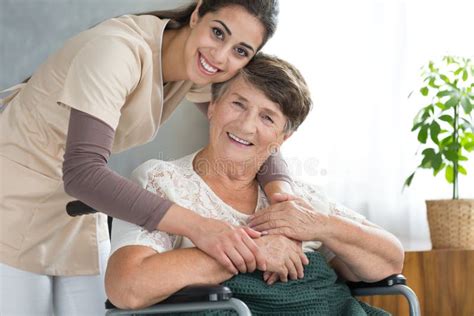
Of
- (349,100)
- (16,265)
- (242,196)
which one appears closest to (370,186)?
(349,100)

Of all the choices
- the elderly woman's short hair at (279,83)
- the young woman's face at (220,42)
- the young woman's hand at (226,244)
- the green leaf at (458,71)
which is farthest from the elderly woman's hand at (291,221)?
the green leaf at (458,71)

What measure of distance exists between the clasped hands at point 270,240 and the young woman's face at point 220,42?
371 mm

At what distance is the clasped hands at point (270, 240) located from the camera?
66.8 inches

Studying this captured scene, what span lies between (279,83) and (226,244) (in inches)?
19.9

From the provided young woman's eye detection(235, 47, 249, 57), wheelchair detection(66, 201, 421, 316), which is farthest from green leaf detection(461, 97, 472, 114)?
wheelchair detection(66, 201, 421, 316)

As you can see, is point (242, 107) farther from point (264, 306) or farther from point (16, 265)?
point (16, 265)

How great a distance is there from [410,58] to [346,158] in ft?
1.83

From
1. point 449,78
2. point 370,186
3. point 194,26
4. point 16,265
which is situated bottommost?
point 370,186

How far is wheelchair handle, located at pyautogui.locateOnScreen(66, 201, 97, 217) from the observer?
171 cm

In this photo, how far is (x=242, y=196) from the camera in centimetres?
205

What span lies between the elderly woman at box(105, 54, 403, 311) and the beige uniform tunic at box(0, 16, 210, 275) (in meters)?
0.14

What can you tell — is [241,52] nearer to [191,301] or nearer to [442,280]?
[191,301]

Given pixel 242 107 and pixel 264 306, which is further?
pixel 242 107

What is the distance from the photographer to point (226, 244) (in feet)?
5.57
